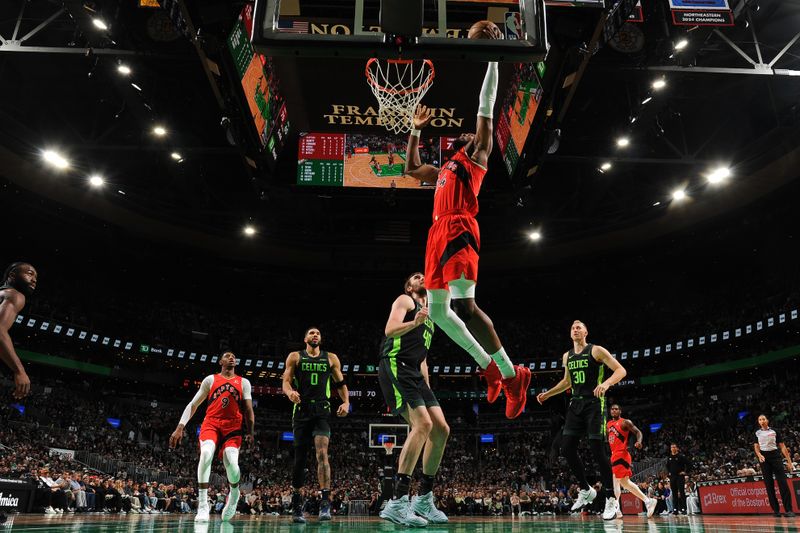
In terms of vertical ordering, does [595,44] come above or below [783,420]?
above

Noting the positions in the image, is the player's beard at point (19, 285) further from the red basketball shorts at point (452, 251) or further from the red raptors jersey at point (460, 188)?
the red raptors jersey at point (460, 188)

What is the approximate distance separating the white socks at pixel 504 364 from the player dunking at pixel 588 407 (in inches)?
93.0

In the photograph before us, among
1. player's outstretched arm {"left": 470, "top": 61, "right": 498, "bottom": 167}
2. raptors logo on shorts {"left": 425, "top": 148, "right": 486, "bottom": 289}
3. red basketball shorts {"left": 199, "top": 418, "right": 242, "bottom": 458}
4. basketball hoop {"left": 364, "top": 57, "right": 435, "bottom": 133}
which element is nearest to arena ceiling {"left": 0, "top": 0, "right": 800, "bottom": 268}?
basketball hoop {"left": 364, "top": 57, "right": 435, "bottom": 133}

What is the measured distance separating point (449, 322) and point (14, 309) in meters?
3.57

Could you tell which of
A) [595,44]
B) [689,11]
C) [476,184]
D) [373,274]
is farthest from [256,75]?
[373,274]

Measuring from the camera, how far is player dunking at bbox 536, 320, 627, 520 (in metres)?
7.54

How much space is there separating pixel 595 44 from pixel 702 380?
2809 centimetres

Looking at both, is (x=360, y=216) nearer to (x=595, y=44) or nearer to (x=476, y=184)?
(x=595, y=44)

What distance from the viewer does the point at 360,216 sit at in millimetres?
17672

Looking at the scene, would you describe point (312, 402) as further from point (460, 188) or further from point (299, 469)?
point (460, 188)

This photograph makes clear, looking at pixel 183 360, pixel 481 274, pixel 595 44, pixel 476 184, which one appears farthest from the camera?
pixel 481 274

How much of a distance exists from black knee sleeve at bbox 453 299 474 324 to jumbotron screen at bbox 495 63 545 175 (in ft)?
21.9

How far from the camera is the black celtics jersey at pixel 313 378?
25.4ft

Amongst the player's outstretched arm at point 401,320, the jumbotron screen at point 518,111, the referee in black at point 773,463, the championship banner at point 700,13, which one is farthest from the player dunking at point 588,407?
the championship banner at point 700,13
